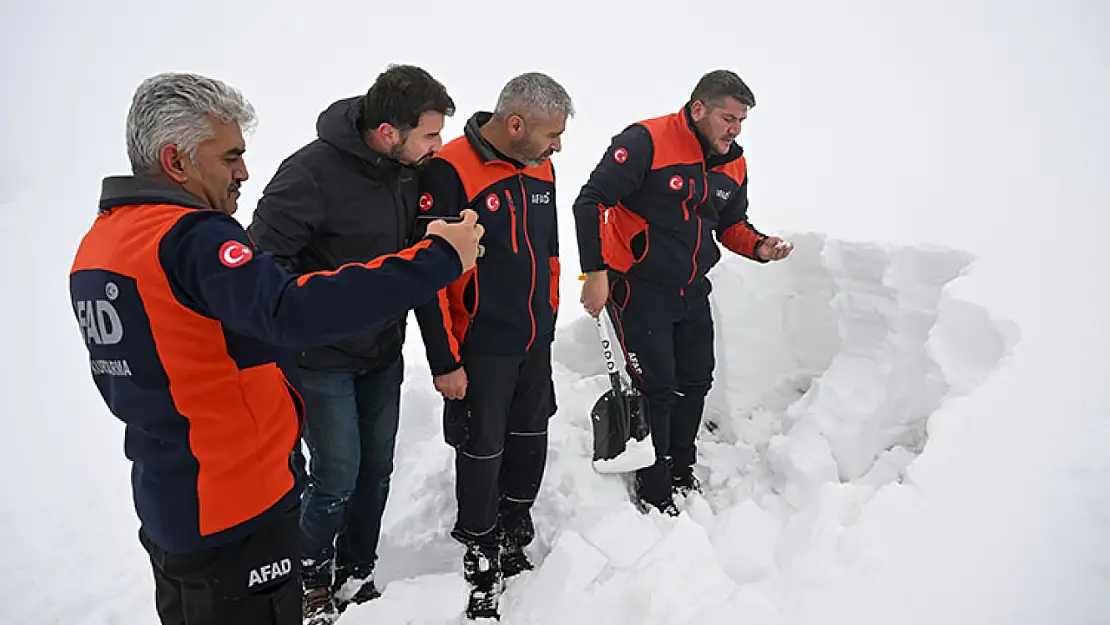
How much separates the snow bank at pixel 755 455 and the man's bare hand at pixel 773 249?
26.1 inches

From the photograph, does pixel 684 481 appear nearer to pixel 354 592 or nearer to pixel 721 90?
pixel 354 592

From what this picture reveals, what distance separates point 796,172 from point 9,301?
26.4ft

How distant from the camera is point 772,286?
14.4ft

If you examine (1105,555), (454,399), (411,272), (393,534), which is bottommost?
(393,534)

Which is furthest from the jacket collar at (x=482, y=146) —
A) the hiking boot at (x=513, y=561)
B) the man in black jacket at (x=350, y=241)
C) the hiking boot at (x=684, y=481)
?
the hiking boot at (x=684, y=481)

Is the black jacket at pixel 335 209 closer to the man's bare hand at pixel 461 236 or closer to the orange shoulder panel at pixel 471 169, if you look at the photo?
the orange shoulder panel at pixel 471 169

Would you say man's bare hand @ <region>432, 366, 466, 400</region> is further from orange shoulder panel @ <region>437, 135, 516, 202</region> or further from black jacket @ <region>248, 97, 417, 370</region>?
orange shoulder panel @ <region>437, 135, 516, 202</region>

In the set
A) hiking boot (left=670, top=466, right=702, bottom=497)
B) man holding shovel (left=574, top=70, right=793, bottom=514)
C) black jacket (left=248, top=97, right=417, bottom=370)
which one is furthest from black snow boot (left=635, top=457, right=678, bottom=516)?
black jacket (left=248, top=97, right=417, bottom=370)

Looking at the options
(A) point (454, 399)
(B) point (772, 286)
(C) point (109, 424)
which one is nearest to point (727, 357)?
(B) point (772, 286)

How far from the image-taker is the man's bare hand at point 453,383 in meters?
2.61

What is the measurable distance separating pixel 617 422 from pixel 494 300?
1.17 meters

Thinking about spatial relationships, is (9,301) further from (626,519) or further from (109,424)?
(626,519)

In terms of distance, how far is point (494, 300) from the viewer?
2.67 meters

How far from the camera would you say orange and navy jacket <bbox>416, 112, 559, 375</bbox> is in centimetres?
257
